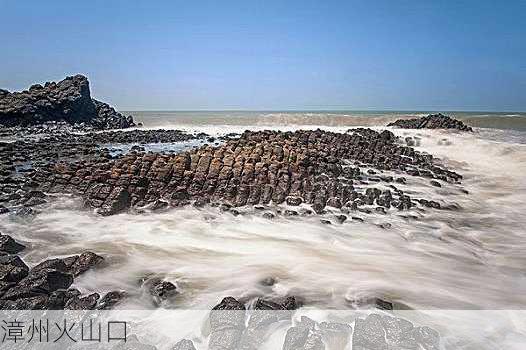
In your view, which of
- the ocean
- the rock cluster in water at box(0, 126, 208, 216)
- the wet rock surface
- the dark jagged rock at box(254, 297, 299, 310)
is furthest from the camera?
the rock cluster in water at box(0, 126, 208, 216)

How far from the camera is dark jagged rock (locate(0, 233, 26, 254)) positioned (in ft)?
22.0

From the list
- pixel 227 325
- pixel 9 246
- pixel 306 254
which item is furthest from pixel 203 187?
pixel 227 325

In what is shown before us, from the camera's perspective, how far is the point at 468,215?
33.9 feet

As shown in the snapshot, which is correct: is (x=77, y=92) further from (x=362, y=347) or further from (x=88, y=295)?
(x=362, y=347)

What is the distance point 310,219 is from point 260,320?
15.6 ft

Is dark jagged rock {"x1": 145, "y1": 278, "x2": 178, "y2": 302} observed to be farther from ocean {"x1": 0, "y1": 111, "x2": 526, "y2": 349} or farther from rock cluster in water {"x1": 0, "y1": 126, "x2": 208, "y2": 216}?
rock cluster in water {"x1": 0, "y1": 126, "x2": 208, "y2": 216}

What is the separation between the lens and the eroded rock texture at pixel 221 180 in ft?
34.2

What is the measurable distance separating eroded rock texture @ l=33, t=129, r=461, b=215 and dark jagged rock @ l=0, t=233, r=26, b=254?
2.47 m

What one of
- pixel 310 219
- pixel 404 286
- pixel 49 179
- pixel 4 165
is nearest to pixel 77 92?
pixel 4 165

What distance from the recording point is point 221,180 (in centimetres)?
1132

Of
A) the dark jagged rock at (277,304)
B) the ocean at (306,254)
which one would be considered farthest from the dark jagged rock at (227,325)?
the ocean at (306,254)

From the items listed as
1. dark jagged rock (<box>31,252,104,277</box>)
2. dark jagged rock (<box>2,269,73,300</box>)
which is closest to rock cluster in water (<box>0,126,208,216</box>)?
dark jagged rock (<box>31,252,104,277</box>)

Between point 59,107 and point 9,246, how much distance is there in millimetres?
31815

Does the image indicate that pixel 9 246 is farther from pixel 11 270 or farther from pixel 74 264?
pixel 11 270
